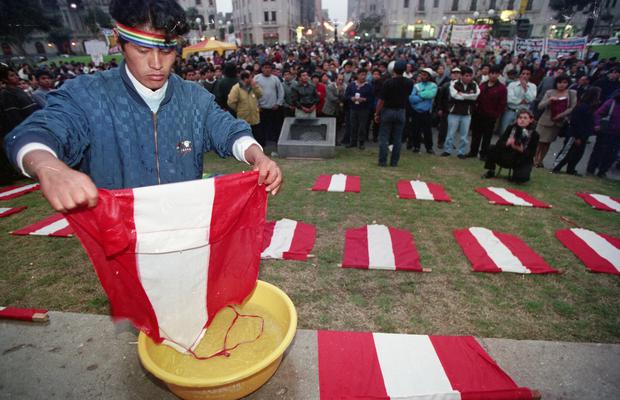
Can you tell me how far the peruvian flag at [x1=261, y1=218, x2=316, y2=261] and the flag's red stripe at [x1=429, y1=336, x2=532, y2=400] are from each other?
1.71m

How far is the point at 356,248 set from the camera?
3.78 m

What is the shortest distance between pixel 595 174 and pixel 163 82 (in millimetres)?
9128

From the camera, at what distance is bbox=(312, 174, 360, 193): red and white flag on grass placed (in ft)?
18.4

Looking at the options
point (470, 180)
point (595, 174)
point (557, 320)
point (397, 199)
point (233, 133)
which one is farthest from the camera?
point (595, 174)

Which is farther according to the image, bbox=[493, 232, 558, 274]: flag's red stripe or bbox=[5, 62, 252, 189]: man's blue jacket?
bbox=[493, 232, 558, 274]: flag's red stripe

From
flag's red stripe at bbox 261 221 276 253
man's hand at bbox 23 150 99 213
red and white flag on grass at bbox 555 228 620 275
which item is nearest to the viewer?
man's hand at bbox 23 150 99 213

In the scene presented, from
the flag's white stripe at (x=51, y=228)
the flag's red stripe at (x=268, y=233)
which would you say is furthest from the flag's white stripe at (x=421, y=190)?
the flag's white stripe at (x=51, y=228)

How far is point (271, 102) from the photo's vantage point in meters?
8.64

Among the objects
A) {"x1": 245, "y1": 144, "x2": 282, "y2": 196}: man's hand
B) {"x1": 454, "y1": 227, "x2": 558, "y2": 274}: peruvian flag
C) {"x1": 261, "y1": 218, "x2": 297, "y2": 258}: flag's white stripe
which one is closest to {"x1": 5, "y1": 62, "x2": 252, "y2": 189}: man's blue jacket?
{"x1": 245, "y1": 144, "x2": 282, "y2": 196}: man's hand

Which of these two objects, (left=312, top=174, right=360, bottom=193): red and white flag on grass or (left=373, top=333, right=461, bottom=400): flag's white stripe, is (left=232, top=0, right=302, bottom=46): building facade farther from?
(left=373, top=333, right=461, bottom=400): flag's white stripe

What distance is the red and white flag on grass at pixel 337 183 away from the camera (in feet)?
18.4

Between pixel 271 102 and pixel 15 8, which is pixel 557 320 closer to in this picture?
pixel 271 102

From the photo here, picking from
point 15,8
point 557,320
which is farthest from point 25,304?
point 15,8

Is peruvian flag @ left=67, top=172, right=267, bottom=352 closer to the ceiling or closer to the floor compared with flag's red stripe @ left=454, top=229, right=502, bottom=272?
closer to the ceiling
